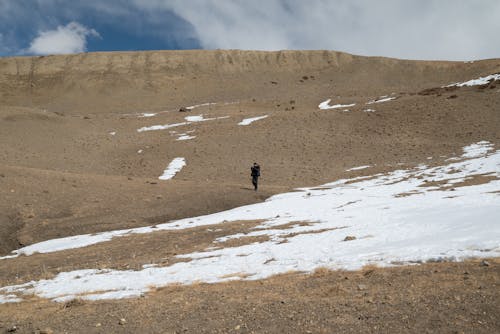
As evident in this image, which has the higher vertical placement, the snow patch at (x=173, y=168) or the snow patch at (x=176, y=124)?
the snow patch at (x=176, y=124)

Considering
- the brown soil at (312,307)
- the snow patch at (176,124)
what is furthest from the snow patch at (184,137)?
the brown soil at (312,307)

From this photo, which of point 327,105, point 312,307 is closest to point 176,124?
point 327,105

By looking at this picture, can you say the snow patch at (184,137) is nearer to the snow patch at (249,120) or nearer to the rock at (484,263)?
the snow patch at (249,120)

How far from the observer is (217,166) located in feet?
111

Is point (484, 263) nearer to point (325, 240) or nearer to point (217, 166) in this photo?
point (325, 240)

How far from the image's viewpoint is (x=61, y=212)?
20.5 m

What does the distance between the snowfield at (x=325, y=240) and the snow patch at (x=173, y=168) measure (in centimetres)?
1228

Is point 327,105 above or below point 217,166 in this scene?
above

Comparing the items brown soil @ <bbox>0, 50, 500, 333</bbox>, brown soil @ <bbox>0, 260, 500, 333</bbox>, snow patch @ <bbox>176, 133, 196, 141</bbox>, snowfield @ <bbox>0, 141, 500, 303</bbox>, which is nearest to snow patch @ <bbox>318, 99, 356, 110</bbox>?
brown soil @ <bbox>0, 50, 500, 333</bbox>

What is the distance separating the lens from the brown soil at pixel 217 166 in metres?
6.93

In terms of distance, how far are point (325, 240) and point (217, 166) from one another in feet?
73.5

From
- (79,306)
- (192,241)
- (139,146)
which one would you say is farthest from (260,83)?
(79,306)

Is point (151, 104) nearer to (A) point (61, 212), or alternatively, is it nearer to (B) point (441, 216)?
(A) point (61, 212)

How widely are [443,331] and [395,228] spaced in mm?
7003
